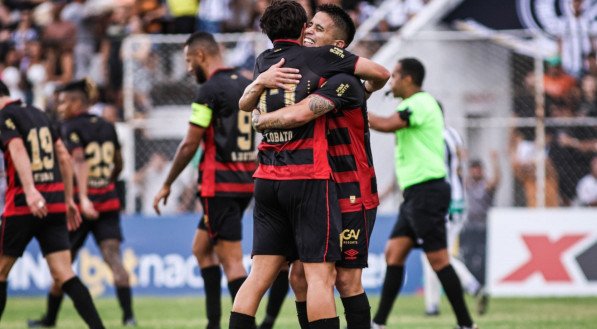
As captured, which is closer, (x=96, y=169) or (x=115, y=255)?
(x=115, y=255)

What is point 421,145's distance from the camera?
34.5ft

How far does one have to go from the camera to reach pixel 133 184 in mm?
16359

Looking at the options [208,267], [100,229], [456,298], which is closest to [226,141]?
[208,267]

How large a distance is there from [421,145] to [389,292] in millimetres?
1454

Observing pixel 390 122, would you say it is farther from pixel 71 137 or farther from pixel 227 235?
pixel 71 137

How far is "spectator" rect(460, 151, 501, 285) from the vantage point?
1611 cm

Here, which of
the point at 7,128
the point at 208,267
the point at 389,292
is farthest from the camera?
the point at 389,292

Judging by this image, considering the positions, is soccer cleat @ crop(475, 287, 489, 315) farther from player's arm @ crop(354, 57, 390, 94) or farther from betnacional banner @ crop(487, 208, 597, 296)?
player's arm @ crop(354, 57, 390, 94)

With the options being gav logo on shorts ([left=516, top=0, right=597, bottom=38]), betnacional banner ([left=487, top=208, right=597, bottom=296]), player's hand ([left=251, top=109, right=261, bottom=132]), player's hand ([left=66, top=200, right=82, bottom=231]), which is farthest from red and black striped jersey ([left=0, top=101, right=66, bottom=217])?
gav logo on shorts ([left=516, top=0, right=597, bottom=38])

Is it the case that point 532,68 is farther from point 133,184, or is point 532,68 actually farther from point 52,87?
point 52,87

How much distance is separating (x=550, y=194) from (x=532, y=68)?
194 centimetres

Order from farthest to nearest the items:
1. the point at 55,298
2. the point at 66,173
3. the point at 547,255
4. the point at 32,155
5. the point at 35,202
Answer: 1. the point at 547,255
2. the point at 55,298
3. the point at 66,173
4. the point at 32,155
5. the point at 35,202

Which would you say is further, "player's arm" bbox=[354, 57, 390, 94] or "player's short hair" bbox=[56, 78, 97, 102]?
"player's short hair" bbox=[56, 78, 97, 102]

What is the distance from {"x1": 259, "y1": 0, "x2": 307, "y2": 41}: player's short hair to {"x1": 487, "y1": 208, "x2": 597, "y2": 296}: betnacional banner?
28.4 ft
